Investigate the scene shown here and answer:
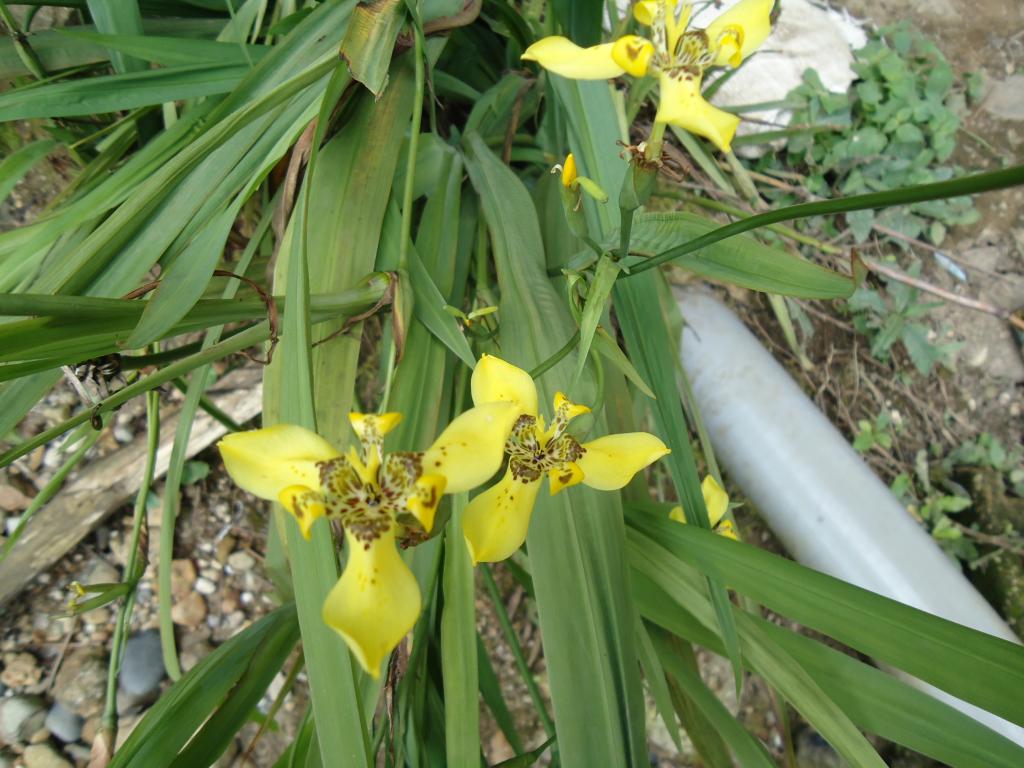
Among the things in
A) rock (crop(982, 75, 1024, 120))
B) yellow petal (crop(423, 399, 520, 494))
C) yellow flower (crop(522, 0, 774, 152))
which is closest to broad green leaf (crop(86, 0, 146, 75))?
yellow flower (crop(522, 0, 774, 152))

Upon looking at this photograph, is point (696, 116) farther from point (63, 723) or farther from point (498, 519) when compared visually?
point (63, 723)

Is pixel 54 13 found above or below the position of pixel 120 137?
above

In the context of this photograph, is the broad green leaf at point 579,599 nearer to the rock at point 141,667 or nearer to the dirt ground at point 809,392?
the dirt ground at point 809,392

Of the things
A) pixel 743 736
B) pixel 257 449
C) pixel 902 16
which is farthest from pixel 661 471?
pixel 902 16

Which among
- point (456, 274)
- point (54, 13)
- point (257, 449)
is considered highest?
point (54, 13)

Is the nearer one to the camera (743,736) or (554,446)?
(554,446)

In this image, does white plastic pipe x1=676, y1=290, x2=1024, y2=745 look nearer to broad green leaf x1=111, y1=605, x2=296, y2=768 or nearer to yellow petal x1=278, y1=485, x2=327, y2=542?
broad green leaf x1=111, y1=605, x2=296, y2=768

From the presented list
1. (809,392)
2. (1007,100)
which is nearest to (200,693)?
(809,392)

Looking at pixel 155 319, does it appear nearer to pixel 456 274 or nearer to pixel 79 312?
pixel 79 312
